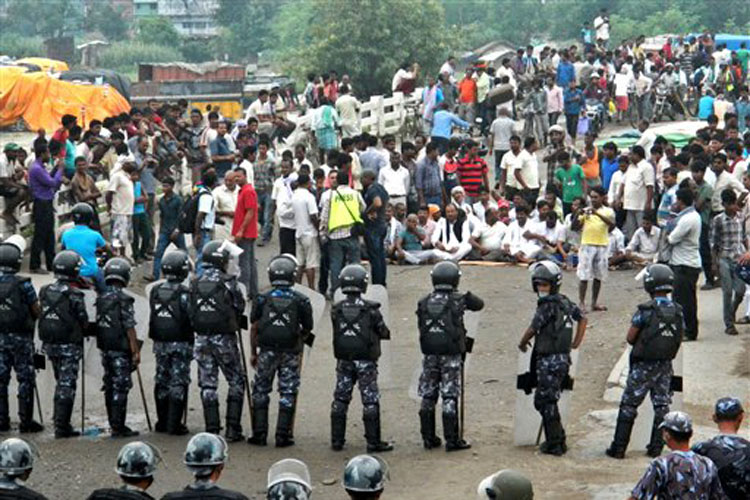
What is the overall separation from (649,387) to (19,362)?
5.09 metres

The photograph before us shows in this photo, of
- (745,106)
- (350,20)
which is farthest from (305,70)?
(745,106)

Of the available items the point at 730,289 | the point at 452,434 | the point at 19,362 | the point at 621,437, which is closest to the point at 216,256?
the point at 19,362

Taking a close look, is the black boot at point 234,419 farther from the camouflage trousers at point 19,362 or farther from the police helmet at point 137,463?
the police helmet at point 137,463

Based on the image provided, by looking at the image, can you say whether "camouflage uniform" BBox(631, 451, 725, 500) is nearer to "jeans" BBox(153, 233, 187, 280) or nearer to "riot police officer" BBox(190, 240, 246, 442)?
"riot police officer" BBox(190, 240, 246, 442)

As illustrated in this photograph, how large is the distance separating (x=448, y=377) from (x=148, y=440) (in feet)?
8.18

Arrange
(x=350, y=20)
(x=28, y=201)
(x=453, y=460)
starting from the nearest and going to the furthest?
(x=453, y=460)
(x=28, y=201)
(x=350, y=20)

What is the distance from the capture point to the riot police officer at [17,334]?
1409cm

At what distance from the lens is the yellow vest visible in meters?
19.0

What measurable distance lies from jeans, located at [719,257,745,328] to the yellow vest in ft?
13.1

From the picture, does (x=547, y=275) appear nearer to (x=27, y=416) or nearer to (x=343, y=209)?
(x=27, y=416)

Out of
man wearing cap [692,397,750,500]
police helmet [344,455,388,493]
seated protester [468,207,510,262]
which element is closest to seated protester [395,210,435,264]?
seated protester [468,207,510,262]

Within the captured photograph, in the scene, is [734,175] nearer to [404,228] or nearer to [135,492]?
[404,228]

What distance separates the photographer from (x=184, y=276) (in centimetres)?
1412

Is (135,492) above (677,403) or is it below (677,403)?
above
